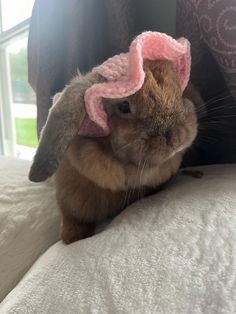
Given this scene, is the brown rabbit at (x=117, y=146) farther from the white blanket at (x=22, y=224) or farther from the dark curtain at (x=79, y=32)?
the dark curtain at (x=79, y=32)

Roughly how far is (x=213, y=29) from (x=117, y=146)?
0.26 meters

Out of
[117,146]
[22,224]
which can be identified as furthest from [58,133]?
[22,224]

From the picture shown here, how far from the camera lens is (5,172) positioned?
1103mm

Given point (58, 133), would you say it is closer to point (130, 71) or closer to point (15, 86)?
point (130, 71)

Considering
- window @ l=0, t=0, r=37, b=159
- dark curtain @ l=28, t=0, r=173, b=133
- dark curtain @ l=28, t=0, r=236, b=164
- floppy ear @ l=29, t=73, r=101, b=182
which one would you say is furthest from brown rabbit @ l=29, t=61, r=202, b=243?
window @ l=0, t=0, r=37, b=159

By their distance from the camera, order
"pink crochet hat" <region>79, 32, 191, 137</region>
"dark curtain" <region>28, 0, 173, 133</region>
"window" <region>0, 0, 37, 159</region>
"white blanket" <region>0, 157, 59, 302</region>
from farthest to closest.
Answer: "window" <region>0, 0, 37, 159</region> < "dark curtain" <region>28, 0, 173, 133</region> < "white blanket" <region>0, 157, 59, 302</region> < "pink crochet hat" <region>79, 32, 191, 137</region>

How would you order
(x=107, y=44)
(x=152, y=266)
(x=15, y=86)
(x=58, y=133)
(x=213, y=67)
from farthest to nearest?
(x=15, y=86), (x=107, y=44), (x=213, y=67), (x=58, y=133), (x=152, y=266)

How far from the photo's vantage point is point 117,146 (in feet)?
2.27

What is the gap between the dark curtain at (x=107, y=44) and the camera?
862 mm

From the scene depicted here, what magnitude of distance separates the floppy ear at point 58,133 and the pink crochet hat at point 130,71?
2cm

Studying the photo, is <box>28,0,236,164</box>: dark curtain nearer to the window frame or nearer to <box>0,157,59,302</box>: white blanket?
<box>0,157,59,302</box>: white blanket

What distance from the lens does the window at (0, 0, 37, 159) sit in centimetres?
156

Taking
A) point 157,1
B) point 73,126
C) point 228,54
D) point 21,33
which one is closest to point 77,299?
point 73,126

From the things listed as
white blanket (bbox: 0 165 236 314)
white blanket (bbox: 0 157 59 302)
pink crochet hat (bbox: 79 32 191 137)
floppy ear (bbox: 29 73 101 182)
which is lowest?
white blanket (bbox: 0 157 59 302)
